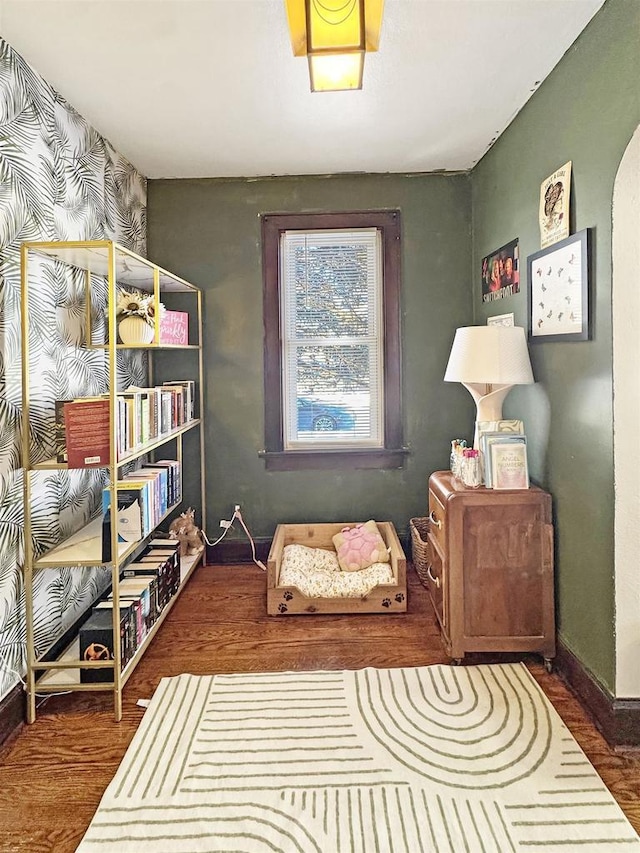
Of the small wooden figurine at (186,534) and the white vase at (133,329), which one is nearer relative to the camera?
the white vase at (133,329)

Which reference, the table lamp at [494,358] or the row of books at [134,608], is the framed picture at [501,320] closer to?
the table lamp at [494,358]

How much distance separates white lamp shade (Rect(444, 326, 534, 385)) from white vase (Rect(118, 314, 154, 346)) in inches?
62.0

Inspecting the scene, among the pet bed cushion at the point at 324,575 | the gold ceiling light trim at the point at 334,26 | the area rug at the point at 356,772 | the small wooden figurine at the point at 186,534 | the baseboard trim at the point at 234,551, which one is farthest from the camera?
the baseboard trim at the point at 234,551

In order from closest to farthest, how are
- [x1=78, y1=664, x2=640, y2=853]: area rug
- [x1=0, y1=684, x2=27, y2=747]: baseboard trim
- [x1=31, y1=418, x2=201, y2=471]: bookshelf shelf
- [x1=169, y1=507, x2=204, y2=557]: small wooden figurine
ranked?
[x1=78, y1=664, x2=640, y2=853]: area rug
[x1=0, y1=684, x2=27, y2=747]: baseboard trim
[x1=31, y1=418, x2=201, y2=471]: bookshelf shelf
[x1=169, y1=507, x2=204, y2=557]: small wooden figurine

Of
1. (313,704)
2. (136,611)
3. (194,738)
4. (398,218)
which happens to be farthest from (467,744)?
(398,218)

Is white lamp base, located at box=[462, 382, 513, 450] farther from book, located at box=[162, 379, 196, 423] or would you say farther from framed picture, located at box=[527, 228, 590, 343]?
book, located at box=[162, 379, 196, 423]

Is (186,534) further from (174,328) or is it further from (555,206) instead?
(555,206)

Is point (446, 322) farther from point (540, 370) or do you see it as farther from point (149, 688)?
point (149, 688)

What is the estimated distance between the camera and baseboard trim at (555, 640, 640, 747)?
204cm

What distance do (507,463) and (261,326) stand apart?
6.54 ft

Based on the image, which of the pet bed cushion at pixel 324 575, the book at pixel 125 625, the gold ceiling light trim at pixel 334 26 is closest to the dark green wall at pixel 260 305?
the pet bed cushion at pixel 324 575

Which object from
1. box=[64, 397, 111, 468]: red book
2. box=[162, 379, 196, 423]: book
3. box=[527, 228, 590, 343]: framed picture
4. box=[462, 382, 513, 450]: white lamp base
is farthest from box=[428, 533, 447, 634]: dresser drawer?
box=[162, 379, 196, 423]: book

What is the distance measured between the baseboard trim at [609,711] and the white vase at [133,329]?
2.45 meters

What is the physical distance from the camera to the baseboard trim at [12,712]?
2.14 meters
